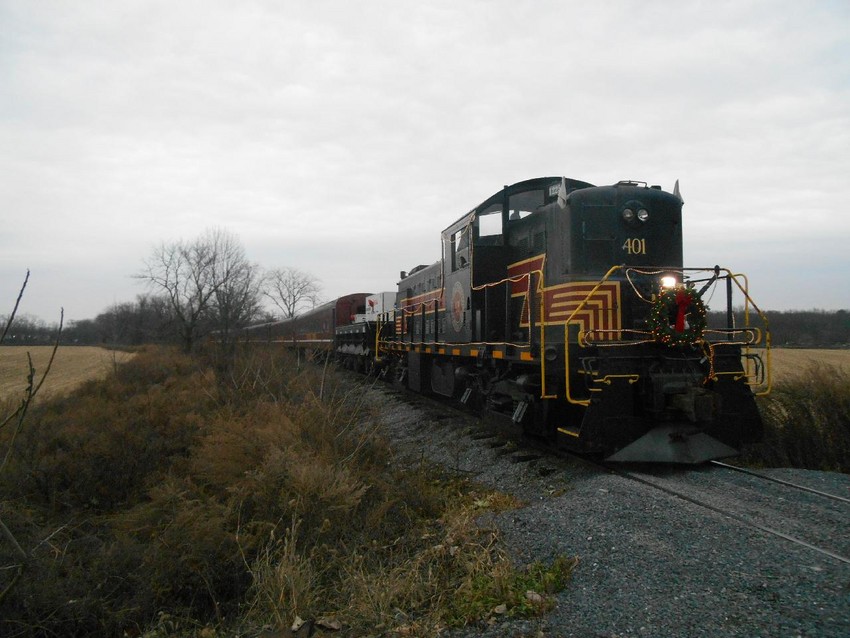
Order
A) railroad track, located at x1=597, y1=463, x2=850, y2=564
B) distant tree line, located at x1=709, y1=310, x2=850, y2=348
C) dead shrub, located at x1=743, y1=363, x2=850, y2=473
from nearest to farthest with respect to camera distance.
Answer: railroad track, located at x1=597, y1=463, x2=850, y2=564 < dead shrub, located at x1=743, y1=363, x2=850, y2=473 < distant tree line, located at x1=709, y1=310, x2=850, y2=348

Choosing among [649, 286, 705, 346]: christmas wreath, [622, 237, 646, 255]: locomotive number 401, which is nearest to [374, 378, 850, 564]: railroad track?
[649, 286, 705, 346]: christmas wreath

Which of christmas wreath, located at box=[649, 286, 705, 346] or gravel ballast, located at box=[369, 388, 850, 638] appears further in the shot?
christmas wreath, located at box=[649, 286, 705, 346]

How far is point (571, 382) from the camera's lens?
21.5ft

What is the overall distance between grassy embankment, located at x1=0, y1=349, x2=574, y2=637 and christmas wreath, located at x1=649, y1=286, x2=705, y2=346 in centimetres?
248

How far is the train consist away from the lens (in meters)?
6.05

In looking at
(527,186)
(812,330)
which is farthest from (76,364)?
(812,330)

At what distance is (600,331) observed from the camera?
19.6ft

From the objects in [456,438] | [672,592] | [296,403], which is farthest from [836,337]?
[672,592]

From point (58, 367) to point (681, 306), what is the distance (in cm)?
2232

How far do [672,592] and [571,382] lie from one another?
335 centimetres

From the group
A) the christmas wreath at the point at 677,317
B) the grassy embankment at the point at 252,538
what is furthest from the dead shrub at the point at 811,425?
the grassy embankment at the point at 252,538

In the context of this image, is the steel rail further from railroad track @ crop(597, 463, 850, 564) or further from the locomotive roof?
the locomotive roof

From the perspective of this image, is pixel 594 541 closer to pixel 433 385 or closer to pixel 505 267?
pixel 505 267

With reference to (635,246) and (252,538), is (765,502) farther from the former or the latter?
(252,538)
